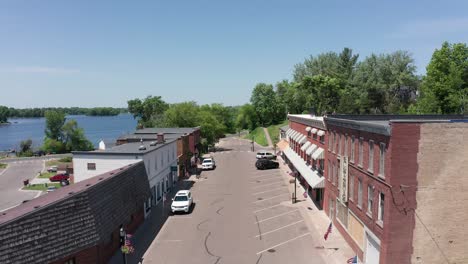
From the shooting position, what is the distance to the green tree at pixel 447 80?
175 ft

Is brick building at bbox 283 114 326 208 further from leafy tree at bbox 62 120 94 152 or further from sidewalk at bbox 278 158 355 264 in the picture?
leafy tree at bbox 62 120 94 152

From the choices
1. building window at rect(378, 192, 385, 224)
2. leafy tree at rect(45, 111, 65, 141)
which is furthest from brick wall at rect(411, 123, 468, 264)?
leafy tree at rect(45, 111, 65, 141)

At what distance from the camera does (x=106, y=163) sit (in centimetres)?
3100

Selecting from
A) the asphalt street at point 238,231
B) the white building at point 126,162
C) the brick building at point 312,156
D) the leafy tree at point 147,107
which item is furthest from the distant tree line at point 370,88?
the leafy tree at point 147,107

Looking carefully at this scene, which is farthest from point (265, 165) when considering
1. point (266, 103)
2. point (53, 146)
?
point (53, 146)

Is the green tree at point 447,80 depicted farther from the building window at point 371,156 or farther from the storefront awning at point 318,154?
the building window at point 371,156

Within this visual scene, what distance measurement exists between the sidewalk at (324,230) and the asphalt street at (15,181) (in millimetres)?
31275

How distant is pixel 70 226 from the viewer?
17625 millimetres

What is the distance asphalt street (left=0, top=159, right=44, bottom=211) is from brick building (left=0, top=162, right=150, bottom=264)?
22939mm

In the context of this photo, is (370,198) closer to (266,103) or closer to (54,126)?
(266,103)

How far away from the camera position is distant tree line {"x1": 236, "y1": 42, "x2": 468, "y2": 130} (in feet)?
180

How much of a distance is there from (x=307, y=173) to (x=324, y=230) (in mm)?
10378

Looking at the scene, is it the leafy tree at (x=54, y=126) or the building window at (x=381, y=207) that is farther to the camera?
the leafy tree at (x=54, y=126)

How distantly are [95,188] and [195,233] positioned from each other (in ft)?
30.2
